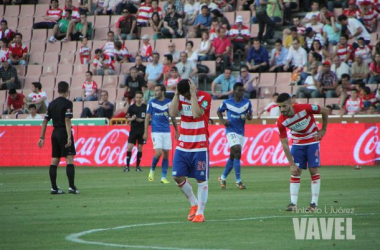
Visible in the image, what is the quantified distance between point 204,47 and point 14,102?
324 inches

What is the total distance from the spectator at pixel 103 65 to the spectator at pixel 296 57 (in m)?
7.60

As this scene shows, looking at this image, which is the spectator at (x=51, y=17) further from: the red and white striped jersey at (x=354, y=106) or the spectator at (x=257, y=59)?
the red and white striped jersey at (x=354, y=106)

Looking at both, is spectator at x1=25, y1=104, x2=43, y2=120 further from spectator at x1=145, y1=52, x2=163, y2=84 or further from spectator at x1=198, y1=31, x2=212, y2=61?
spectator at x1=198, y1=31, x2=212, y2=61

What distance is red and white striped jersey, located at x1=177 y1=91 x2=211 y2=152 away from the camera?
1190cm

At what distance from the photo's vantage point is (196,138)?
39.1 ft

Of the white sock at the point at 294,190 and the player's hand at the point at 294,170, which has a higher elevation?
the player's hand at the point at 294,170

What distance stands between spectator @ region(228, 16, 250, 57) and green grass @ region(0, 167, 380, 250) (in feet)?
33.3

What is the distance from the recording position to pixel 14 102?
31688 millimetres

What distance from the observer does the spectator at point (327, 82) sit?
90.0 feet

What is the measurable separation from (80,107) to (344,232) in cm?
2199

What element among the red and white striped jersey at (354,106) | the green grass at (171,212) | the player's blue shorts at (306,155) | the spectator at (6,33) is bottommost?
the green grass at (171,212)

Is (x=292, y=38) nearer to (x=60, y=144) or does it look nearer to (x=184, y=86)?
(x=60, y=144)

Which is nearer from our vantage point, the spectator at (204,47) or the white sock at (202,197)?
the white sock at (202,197)

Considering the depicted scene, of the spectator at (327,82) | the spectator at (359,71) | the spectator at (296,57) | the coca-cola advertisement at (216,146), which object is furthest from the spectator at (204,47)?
the spectator at (359,71)
